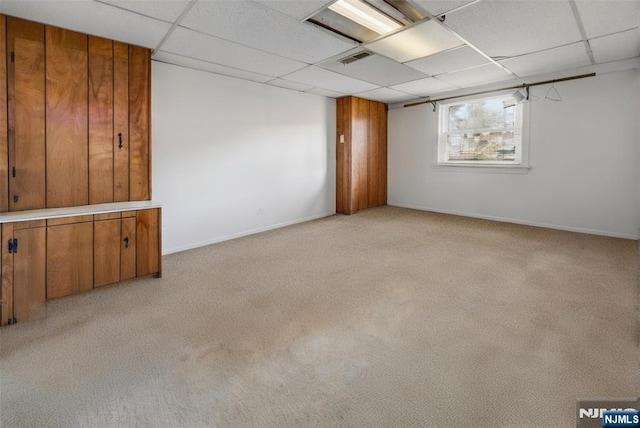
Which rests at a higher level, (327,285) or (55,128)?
(55,128)

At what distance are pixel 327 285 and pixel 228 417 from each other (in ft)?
5.33

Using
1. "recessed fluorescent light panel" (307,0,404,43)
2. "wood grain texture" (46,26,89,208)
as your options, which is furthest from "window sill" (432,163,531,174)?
"wood grain texture" (46,26,89,208)

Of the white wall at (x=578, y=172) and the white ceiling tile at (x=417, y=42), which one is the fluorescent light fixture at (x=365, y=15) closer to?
the white ceiling tile at (x=417, y=42)

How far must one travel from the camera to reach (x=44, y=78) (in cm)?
273

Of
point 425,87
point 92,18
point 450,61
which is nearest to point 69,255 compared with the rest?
point 92,18

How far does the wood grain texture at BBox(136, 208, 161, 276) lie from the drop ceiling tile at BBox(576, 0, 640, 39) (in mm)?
4113

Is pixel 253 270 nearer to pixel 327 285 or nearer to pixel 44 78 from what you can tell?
pixel 327 285

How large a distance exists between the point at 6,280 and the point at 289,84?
4.12m

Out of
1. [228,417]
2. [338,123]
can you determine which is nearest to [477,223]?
[338,123]

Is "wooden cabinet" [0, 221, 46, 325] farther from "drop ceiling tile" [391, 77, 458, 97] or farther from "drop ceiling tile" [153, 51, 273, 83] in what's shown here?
"drop ceiling tile" [391, 77, 458, 97]

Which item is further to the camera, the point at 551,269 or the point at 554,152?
the point at 554,152

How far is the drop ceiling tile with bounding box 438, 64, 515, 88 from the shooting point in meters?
4.45

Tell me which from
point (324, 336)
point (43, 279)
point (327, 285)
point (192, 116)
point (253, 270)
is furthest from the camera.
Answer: point (192, 116)

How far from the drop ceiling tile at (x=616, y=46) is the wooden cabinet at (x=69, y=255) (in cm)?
534
